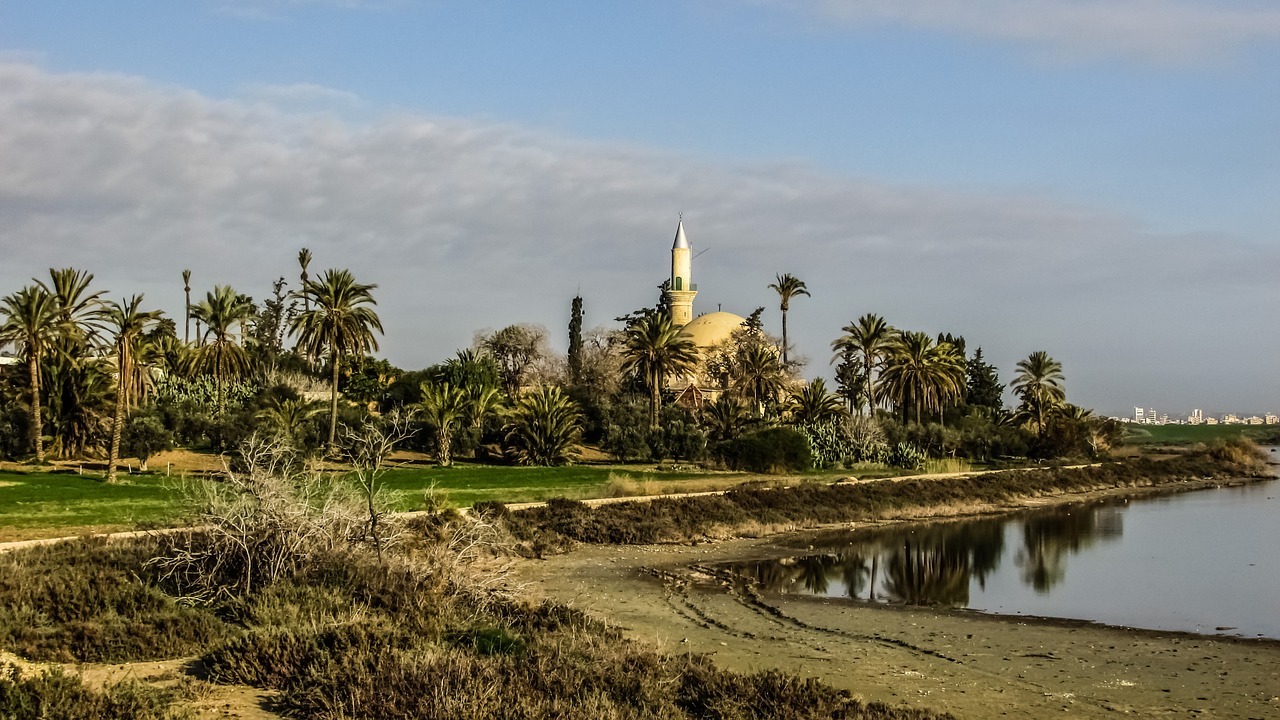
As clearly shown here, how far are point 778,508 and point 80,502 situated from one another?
20476mm

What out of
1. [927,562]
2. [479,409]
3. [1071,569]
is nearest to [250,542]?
[927,562]

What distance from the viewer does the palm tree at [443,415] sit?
4753cm

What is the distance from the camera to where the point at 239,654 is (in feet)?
40.4

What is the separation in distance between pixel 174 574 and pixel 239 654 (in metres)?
4.54

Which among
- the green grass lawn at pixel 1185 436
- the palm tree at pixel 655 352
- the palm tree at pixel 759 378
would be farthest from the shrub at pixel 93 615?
the green grass lawn at pixel 1185 436

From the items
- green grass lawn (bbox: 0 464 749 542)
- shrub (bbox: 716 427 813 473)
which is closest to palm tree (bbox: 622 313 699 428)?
shrub (bbox: 716 427 813 473)

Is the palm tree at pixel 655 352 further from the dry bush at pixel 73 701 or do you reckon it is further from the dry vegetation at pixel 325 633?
the dry bush at pixel 73 701

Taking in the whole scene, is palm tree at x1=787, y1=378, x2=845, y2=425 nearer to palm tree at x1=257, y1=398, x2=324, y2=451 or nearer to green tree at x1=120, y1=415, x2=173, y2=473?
palm tree at x1=257, y1=398, x2=324, y2=451

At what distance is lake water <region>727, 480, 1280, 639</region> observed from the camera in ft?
78.4

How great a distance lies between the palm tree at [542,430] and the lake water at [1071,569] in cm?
1787

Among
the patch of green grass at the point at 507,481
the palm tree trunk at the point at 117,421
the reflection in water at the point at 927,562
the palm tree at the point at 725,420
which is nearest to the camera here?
the reflection in water at the point at 927,562

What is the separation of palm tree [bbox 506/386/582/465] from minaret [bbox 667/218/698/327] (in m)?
44.5

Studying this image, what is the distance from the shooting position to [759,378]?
63.7 m

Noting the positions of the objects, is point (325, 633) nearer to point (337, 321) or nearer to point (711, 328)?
point (337, 321)
